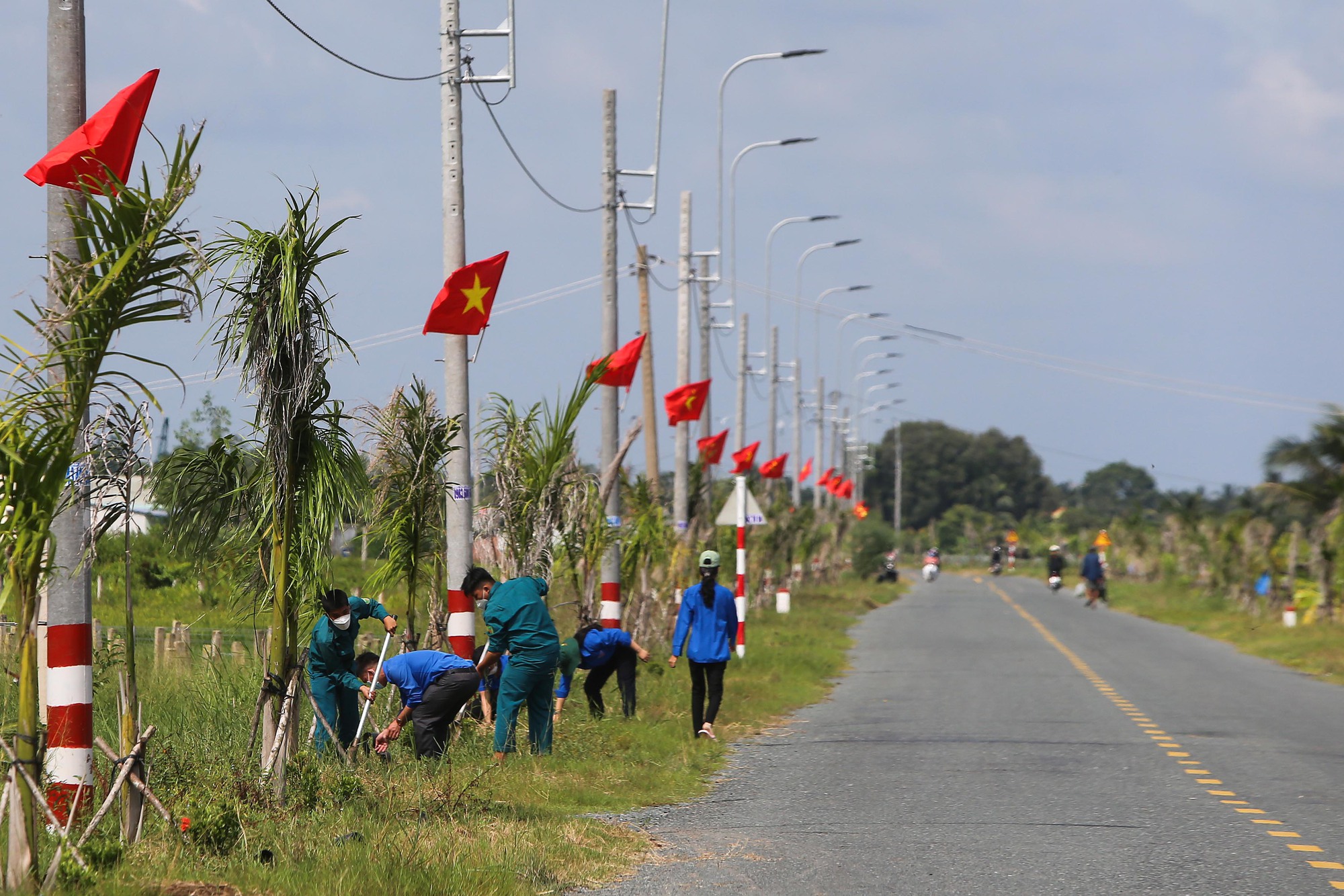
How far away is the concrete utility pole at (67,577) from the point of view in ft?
24.1

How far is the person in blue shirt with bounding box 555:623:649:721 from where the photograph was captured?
15016 mm

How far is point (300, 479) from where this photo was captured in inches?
374

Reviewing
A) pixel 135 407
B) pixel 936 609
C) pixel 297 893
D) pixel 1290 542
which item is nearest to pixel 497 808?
pixel 297 893

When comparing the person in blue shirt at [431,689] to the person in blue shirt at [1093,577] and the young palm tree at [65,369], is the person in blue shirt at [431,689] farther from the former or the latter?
the person in blue shirt at [1093,577]

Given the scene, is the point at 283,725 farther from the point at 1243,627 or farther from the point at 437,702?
the point at 1243,627

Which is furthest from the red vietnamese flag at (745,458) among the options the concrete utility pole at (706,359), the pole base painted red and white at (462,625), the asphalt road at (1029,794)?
the pole base painted red and white at (462,625)

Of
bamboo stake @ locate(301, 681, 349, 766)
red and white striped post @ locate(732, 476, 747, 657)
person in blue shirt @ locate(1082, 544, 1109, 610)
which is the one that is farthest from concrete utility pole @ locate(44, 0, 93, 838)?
person in blue shirt @ locate(1082, 544, 1109, 610)

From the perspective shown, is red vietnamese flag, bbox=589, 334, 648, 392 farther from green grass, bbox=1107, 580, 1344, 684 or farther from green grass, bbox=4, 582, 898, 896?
green grass, bbox=1107, 580, 1344, 684

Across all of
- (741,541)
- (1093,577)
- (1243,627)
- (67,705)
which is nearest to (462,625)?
(67,705)

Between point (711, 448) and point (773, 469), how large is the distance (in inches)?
404

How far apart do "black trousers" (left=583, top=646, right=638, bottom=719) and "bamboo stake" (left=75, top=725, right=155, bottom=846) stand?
7834 millimetres

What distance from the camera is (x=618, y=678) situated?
1548cm

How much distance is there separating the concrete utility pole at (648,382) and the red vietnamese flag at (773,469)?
13.7 metres

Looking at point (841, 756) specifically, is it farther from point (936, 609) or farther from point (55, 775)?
point (936, 609)
